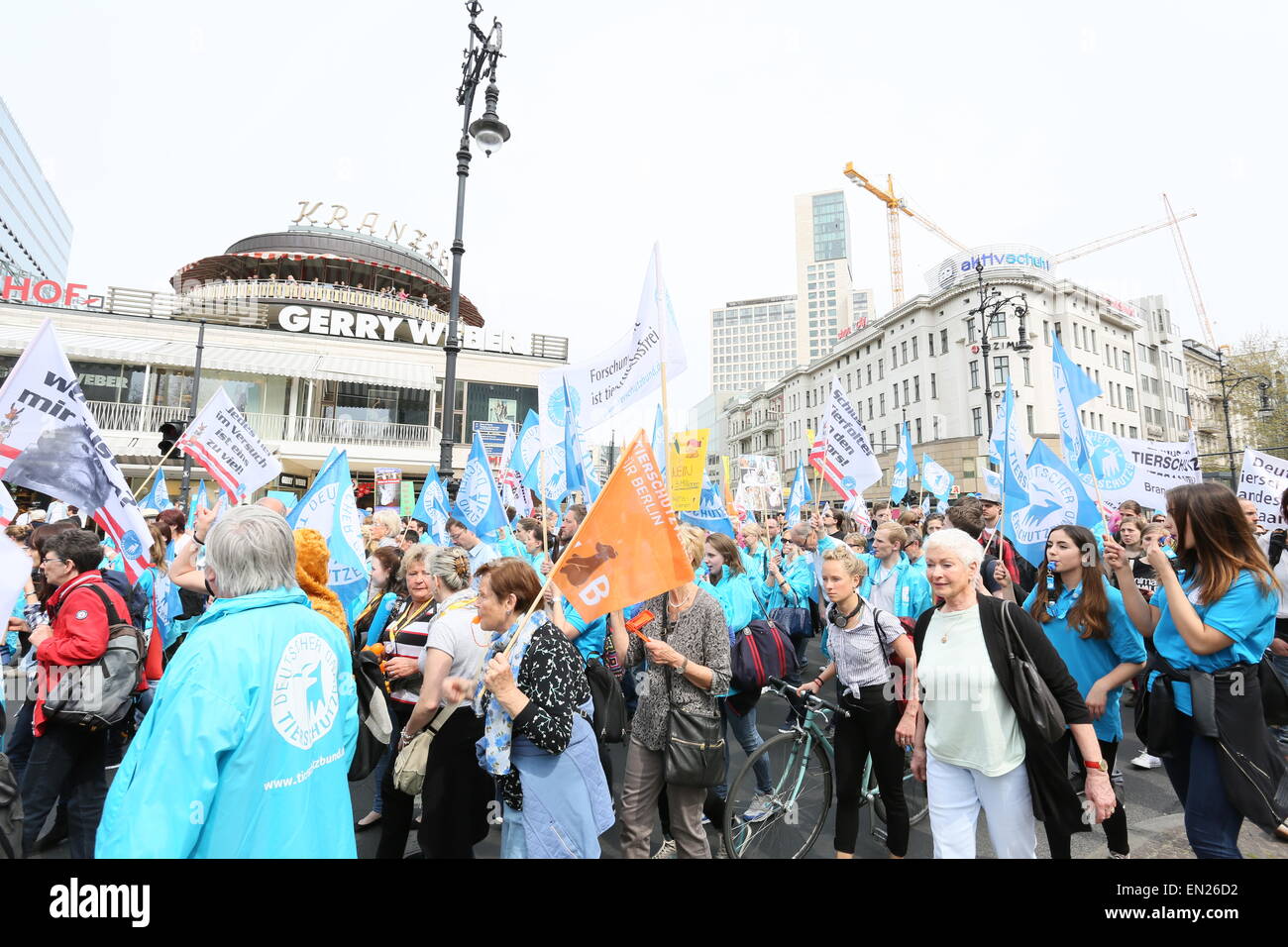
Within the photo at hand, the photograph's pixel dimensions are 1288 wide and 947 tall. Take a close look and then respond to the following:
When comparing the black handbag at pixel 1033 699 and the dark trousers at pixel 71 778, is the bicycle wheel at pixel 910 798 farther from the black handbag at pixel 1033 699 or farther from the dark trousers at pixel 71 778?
the dark trousers at pixel 71 778

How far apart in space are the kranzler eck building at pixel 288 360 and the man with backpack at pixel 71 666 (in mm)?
21620

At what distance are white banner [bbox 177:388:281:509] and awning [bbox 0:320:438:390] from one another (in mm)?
18334

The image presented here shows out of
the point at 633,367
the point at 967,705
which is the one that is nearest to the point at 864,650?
the point at 967,705

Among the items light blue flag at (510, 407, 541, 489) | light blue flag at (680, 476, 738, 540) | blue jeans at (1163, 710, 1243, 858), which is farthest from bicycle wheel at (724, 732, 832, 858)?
light blue flag at (510, 407, 541, 489)

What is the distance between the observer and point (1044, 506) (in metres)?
6.28

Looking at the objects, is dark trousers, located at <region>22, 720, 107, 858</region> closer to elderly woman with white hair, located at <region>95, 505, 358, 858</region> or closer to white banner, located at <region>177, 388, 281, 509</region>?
elderly woman with white hair, located at <region>95, 505, 358, 858</region>

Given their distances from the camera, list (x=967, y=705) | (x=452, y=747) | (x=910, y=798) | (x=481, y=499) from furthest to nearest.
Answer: (x=481, y=499) < (x=910, y=798) < (x=452, y=747) < (x=967, y=705)

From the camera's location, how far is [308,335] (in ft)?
88.7

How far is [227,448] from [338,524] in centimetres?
162

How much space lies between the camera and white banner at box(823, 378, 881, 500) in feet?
29.9

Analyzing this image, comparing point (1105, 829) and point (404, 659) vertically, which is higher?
point (404, 659)

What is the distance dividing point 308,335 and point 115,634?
26571mm

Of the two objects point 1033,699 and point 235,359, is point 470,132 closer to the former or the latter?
point 1033,699
